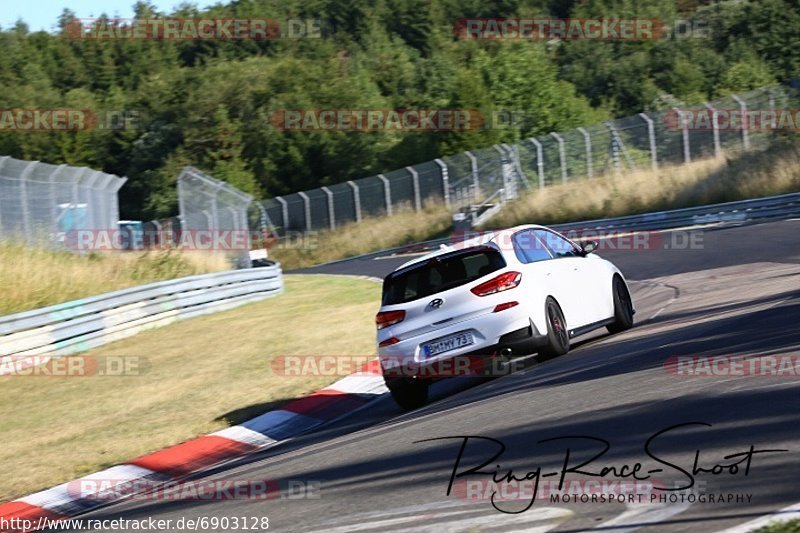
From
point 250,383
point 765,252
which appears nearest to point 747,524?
point 250,383

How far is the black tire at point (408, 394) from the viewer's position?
1204cm

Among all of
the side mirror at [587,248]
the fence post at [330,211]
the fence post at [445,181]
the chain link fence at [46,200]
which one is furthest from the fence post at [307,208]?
the side mirror at [587,248]

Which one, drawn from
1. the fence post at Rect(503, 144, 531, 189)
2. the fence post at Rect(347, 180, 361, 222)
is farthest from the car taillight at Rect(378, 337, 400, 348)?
the fence post at Rect(347, 180, 361, 222)

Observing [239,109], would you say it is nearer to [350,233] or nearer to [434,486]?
[350,233]

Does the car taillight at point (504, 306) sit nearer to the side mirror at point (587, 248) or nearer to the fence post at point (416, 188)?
the side mirror at point (587, 248)

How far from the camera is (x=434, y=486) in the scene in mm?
7461

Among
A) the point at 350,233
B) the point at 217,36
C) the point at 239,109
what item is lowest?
the point at 350,233

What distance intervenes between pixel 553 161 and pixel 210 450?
34.6 meters

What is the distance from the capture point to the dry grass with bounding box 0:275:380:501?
12.4 m

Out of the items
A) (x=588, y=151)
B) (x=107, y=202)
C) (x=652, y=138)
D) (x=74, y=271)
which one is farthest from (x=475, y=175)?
(x=74, y=271)

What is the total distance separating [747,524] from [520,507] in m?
1.38

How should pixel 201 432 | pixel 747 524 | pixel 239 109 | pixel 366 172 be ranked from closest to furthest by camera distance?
pixel 747 524 < pixel 201 432 < pixel 366 172 < pixel 239 109

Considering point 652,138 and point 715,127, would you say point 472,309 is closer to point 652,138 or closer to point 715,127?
point 715,127

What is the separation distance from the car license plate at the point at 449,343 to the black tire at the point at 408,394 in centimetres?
39
